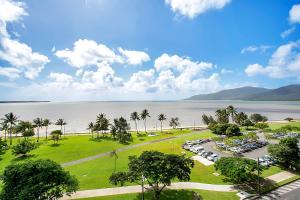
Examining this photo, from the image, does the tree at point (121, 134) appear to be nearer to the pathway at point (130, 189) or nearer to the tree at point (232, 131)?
the tree at point (232, 131)

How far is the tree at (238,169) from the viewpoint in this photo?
38.4 m

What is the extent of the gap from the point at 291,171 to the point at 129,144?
58.5 metres

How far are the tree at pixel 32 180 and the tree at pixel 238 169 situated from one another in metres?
30.1

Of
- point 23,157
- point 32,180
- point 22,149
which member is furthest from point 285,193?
point 22,149

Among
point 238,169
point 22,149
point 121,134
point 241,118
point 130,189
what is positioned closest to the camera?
point 238,169

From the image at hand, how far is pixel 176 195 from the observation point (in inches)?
1442

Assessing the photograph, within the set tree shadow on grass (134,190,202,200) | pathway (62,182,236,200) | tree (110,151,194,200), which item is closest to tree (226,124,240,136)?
pathway (62,182,236,200)

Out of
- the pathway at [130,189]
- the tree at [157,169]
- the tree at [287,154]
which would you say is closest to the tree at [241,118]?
the tree at [287,154]

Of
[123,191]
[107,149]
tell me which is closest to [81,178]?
[123,191]

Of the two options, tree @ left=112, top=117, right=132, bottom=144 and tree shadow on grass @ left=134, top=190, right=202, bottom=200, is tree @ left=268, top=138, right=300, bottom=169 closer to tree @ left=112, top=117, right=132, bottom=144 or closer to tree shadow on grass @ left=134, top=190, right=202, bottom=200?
tree shadow on grass @ left=134, top=190, right=202, bottom=200

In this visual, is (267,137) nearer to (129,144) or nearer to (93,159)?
(129,144)

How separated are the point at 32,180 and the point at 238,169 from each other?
3639 cm

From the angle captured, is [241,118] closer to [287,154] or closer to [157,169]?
[287,154]

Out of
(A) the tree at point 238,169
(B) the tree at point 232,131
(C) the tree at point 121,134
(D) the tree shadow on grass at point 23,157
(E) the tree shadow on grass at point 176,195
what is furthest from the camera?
(C) the tree at point 121,134
